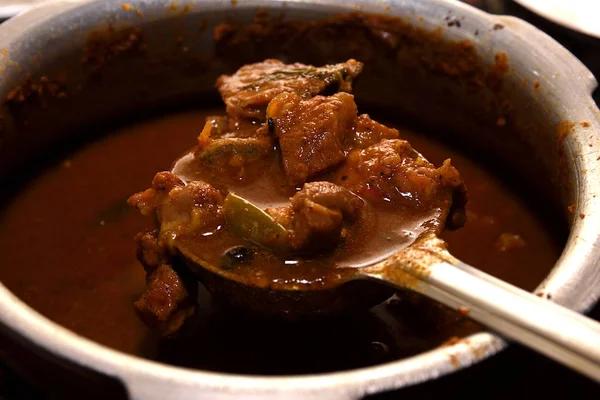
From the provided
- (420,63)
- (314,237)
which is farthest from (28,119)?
(420,63)

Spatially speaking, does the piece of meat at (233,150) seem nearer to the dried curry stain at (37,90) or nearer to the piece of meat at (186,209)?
the piece of meat at (186,209)

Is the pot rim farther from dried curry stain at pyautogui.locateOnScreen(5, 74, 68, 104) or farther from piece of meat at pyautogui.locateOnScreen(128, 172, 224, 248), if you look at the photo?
dried curry stain at pyautogui.locateOnScreen(5, 74, 68, 104)

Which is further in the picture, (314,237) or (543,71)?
(543,71)

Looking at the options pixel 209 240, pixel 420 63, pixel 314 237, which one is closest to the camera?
pixel 314 237

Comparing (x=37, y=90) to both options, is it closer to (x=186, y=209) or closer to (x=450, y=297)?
(x=186, y=209)

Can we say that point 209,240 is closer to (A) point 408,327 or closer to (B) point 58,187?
(A) point 408,327

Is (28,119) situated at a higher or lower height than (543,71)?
lower

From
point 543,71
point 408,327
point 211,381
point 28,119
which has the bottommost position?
point 408,327
